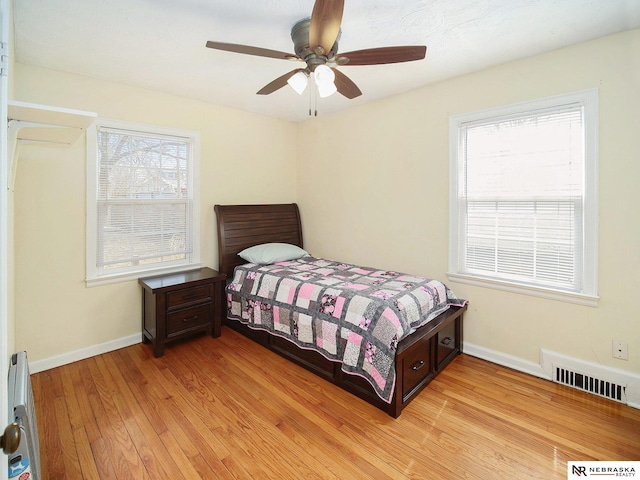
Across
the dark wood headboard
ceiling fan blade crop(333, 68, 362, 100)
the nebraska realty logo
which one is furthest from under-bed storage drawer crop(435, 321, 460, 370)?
the dark wood headboard

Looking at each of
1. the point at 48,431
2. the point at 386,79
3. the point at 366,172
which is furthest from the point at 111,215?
the point at 386,79

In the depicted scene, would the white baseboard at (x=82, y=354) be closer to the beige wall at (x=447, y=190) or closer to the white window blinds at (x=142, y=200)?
the white window blinds at (x=142, y=200)

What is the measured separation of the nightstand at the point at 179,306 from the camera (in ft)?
9.43

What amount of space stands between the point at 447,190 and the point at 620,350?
1698mm

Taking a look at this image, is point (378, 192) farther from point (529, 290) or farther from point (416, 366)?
point (416, 366)

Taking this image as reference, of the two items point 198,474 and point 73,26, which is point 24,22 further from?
point 198,474

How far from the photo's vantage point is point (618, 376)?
2.21 m

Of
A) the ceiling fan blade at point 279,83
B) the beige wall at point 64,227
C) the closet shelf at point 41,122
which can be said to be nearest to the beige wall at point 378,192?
the beige wall at point 64,227

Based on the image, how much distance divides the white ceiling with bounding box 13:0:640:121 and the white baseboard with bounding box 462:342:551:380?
2417 millimetres

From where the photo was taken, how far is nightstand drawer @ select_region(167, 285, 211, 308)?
294 centimetres

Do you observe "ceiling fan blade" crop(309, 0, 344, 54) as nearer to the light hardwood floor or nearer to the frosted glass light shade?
the frosted glass light shade

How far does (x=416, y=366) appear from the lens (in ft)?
7.52

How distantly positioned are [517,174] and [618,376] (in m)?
1.59

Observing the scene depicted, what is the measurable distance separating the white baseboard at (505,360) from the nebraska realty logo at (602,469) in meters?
0.84
